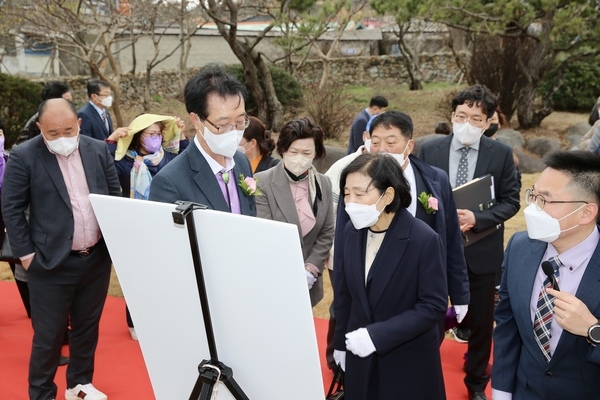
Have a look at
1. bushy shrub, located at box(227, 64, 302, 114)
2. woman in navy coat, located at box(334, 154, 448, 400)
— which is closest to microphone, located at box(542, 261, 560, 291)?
woman in navy coat, located at box(334, 154, 448, 400)

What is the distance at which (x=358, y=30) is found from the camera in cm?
2644

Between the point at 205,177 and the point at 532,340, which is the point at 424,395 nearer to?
the point at 532,340

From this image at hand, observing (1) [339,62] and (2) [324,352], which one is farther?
(1) [339,62]

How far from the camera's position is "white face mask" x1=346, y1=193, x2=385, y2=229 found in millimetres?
2449

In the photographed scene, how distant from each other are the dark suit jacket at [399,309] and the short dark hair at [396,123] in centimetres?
75

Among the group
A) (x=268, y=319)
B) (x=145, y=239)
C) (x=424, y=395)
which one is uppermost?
(x=145, y=239)

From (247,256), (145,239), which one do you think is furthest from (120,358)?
(247,256)

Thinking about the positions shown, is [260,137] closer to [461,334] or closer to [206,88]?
[206,88]

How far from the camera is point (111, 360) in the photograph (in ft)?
13.8

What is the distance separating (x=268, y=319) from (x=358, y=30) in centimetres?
2597

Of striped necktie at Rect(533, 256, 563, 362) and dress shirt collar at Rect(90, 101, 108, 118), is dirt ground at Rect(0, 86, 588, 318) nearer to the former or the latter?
dress shirt collar at Rect(90, 101, 108, 118)

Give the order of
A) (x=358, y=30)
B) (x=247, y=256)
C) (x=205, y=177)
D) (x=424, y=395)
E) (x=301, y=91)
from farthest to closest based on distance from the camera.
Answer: (x=358, y=30), (x=301, y=91), (x=424, y=395), (x=205, y=177), (x=247, y=256)

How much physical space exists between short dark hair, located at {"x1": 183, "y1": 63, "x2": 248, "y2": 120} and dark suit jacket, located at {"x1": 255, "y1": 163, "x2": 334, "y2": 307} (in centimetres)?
112

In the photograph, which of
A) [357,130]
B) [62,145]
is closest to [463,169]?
[62,145]
